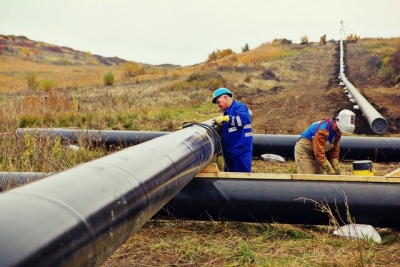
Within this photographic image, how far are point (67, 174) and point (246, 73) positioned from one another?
72.2ft

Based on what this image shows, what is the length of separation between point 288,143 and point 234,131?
2.61 meters

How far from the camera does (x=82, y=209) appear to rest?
1884mm

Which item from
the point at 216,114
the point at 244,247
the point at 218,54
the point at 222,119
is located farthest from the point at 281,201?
the point at 218,54

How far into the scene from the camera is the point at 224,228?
430 cm

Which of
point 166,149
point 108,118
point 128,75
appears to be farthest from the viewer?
point 128,75

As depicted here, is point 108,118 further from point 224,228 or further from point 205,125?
point 224,228

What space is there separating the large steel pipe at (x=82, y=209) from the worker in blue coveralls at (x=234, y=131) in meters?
2.65

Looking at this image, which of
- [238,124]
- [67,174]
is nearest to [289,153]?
[238,124]

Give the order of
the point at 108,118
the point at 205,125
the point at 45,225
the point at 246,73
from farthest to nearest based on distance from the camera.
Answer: the point at 246,73 → the point at 108,118 → the point at 205,125 → the point at 45,225

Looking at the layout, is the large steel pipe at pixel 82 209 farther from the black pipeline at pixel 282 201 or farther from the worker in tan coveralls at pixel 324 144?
the worker in tan coveralls at pixel 324 144

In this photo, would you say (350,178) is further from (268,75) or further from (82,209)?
(268,75)

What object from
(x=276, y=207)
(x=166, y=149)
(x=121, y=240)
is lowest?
(x=276, y=207)

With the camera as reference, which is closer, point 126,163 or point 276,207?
point 126,163

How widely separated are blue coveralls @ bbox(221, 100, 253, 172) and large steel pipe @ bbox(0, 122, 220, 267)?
2.65m
